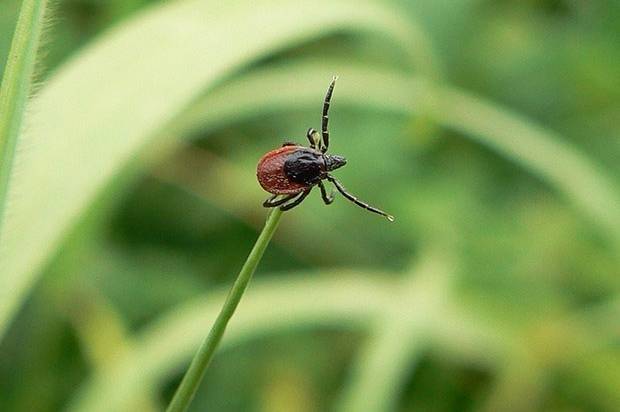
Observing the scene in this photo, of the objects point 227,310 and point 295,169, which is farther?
point 295,169

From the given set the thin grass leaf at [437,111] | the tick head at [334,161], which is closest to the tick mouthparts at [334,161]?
the tick head at [334,161]

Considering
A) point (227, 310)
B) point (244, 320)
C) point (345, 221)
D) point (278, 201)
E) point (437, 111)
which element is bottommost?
point (227, 310)

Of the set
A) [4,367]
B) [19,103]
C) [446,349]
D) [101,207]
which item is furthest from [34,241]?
[446,349]

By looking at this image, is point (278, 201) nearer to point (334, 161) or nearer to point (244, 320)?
point (334, 161)

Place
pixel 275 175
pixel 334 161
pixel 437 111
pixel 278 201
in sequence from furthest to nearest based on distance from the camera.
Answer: pixel 437 111 < pixel 334 161 < pixel 275 175 < pixel 278 201

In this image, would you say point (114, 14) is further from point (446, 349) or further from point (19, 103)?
point (19, 103)

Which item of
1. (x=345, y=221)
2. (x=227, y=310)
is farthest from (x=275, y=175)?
(x=345, y=221)
